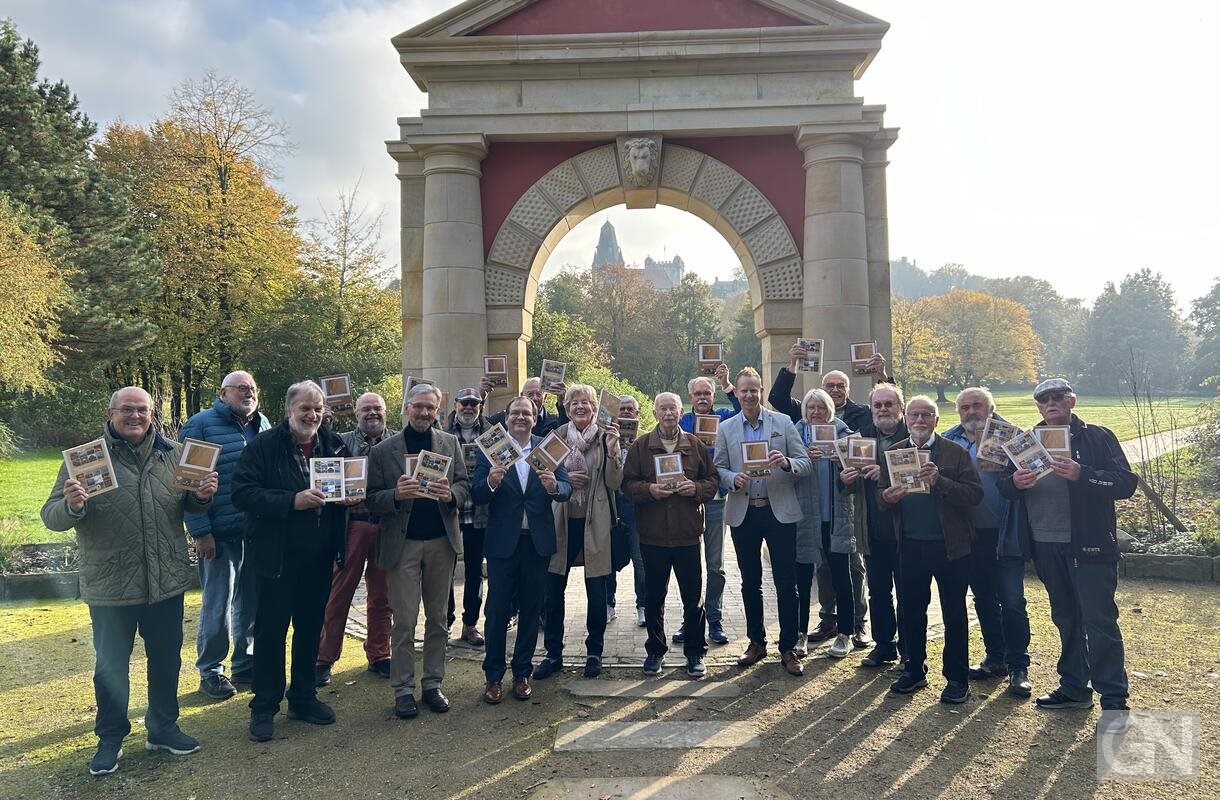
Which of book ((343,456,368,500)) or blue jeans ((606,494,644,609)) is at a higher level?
book ((343,456,368,500))

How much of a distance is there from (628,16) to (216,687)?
28.7 ft

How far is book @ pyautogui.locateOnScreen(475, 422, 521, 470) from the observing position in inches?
176

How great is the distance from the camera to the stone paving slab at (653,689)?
186 inches

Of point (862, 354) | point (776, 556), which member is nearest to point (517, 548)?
point (776, 556)

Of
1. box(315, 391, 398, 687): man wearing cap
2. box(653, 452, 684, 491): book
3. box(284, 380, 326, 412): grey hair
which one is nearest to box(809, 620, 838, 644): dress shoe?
box(653, 452, 684, 491): book

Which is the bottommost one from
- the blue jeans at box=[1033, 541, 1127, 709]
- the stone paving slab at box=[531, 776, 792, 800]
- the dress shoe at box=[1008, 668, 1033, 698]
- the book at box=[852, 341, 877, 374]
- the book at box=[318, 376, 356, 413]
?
the stone paving slab at box=[531, 776, 792, 800]

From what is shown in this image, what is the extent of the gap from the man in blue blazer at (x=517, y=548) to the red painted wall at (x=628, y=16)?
6459 mm

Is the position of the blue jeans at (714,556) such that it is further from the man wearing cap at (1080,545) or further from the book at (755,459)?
the man wearing cap at (1080,545)

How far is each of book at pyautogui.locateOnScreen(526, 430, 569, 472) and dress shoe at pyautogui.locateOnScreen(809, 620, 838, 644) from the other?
2.91 m

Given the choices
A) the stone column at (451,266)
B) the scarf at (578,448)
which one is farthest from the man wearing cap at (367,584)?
the stone column at (451,266)

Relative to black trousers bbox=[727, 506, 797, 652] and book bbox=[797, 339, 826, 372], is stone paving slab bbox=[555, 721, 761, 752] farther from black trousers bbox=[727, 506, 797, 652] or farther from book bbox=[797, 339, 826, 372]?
book bbox=[797, 339, 826, 372]

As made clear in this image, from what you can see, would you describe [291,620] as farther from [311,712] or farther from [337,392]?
[337,392]

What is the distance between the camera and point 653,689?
482cm

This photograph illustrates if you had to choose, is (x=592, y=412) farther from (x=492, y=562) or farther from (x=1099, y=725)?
(x=1099, y=725)
